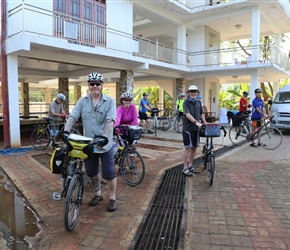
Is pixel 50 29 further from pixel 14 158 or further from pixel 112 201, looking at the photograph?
pixel 112 201

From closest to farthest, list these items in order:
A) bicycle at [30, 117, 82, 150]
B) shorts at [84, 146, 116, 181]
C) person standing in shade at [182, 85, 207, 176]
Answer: shorts at [84, 146, 116, 181] < person standing in shade at [182, 85, 207, 176] < bicycle at [30, 117, 82, 150]

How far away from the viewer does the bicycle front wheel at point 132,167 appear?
4844 mm

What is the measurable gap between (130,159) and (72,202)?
5.67 ft

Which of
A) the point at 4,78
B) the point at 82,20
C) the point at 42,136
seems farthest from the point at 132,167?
the point at 82,20

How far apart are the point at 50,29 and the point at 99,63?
2.80 meters

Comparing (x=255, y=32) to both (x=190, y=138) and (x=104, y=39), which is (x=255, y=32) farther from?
(x=190, y=138)

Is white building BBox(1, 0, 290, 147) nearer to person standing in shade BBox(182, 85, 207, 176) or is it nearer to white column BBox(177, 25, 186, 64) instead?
white column BBox(177, 25, 186, 64)

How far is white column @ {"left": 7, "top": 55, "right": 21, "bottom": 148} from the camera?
835 cm

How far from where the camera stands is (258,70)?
1498cm

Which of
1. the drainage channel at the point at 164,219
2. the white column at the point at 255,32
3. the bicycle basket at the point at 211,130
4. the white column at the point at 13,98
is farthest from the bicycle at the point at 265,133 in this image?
the white column at the point at 13,98

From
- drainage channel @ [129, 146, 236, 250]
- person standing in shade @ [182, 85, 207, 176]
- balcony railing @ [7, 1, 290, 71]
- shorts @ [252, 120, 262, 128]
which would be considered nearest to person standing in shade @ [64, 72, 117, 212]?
drainage channel @ [129, 146, 236, 250]

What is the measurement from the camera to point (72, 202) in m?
3.27

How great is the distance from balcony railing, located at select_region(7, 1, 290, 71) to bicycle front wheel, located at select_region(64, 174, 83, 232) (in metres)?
6.29

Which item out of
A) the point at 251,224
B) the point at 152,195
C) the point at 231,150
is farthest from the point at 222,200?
the point at 231,150
